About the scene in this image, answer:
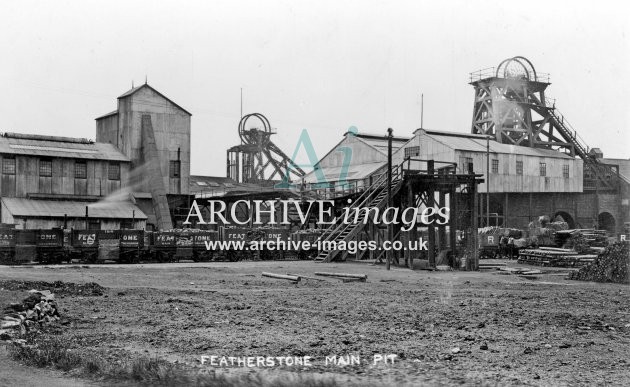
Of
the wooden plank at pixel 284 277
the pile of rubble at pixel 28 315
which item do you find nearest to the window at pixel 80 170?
the wooden plank at pixel 284 277

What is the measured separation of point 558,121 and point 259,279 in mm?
53088

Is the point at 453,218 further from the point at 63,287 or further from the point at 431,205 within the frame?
the point at 63,287

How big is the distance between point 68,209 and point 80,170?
3.52 metres

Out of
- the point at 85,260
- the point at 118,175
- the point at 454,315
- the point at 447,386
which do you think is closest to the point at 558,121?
the point at 118,175

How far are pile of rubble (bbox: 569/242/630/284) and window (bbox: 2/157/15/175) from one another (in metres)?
35.2

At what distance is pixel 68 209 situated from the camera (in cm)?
4675

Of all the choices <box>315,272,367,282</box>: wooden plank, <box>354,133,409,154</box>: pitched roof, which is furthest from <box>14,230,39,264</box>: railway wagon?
<box>354,133,409,154</box>: pitched roof

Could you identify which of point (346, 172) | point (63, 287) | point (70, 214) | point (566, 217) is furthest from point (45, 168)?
point (566, 217)

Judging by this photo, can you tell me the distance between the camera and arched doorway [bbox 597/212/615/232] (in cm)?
6738

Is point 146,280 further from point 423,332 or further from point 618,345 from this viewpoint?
point 618,345

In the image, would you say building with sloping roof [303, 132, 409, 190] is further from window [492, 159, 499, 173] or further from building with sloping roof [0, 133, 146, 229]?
building with sloping roof [0, 133, 146, 229]

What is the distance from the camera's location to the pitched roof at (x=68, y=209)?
1759 inches

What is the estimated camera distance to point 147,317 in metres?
15.5

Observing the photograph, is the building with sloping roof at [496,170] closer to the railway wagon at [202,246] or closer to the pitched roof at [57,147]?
the railway wagon at [202,246]
